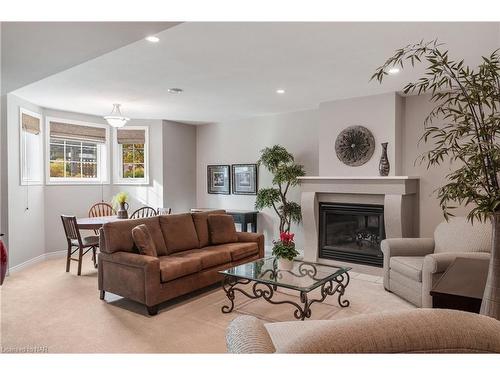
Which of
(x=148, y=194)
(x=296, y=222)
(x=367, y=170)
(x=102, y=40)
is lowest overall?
(x=296, y=222)

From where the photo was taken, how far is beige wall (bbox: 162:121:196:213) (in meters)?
6.60

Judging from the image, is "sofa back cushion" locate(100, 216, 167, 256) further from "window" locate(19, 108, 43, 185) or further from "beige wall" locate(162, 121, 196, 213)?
"beige wall" locate(162, 121, 196, 213)

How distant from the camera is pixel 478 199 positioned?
1395 millimetres

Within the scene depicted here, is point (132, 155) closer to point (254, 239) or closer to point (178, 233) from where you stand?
point (178, 233)

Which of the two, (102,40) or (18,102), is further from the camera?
(18,102)

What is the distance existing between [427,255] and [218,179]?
440cm

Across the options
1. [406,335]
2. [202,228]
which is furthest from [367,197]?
[406,335]

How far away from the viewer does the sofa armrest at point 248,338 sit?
3.91 ft

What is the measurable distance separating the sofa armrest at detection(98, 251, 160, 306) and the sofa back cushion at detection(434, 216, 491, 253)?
3.07 metres

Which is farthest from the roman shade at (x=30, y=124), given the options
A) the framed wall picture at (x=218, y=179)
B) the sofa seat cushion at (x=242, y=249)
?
the sofa seat cushion at (x=242, y=249)

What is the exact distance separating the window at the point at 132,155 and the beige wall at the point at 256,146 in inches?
46.1
